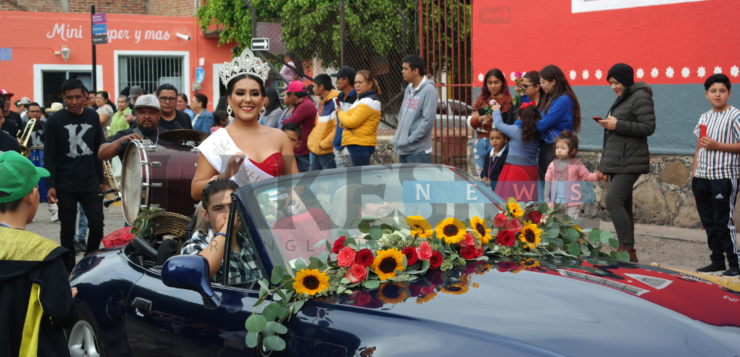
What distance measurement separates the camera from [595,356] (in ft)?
7.13

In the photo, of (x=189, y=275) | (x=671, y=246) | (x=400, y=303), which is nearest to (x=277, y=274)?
(x=189, y=275)

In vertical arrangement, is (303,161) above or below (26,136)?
below

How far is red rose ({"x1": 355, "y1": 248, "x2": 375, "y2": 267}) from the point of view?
2857mm

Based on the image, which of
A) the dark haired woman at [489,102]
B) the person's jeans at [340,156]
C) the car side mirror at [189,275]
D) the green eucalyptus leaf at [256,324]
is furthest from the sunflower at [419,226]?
the person's jeans at [340,156]

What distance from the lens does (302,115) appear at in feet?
31.6

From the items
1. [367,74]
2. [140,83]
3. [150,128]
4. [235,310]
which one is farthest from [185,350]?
[140,83]

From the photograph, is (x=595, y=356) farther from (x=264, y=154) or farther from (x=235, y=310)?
(x=264, y=154)

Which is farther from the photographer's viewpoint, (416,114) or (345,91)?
(345,91)

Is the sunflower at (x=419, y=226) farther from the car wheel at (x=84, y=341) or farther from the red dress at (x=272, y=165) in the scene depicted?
the car wheel at (x=84, y=341)

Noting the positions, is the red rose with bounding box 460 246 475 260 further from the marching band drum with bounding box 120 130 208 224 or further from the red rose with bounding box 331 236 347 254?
the marching band drum with bounding box 120 130 208 224

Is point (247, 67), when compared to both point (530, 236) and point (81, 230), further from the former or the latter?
point (81, 230)

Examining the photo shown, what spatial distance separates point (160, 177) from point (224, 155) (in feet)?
8.31

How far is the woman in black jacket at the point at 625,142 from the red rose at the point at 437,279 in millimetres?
3895

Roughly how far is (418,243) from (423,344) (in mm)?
778
